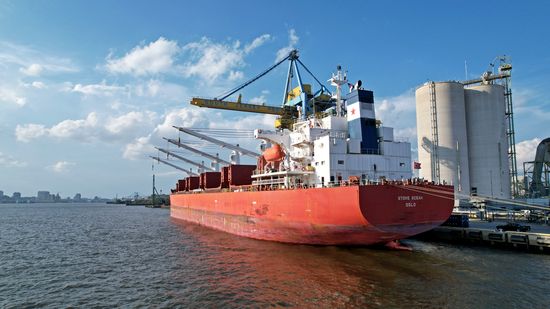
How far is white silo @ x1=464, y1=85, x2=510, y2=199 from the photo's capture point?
128 feet

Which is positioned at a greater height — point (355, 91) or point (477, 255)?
point (355, 91)

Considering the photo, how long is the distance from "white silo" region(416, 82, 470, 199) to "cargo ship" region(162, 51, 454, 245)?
17044 mm

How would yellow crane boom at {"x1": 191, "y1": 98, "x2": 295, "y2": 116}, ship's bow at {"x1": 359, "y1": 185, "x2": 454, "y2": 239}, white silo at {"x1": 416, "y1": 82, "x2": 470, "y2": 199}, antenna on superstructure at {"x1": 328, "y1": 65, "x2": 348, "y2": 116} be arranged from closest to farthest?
ship's bow at {"x1": 359, "y1": 185, "x2": 454, "y2": 239}
antenna on superstructure at {"x1": 328, "y1": 65, "x2": 348, "y2": 116}
yellow crane boom at {"x1": 191, "y1": 98, "x2": 295, "y2": 116}
white silo at {"x1": 416, "y1": 82, "x2": 470, "y2": 199}

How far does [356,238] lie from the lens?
17.5 m

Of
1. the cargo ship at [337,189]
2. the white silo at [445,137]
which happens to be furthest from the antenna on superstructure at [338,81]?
the white silo at [445,137]

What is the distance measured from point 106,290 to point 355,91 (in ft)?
55.5

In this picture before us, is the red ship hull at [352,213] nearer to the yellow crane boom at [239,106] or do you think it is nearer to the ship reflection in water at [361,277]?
the ship reflection in water at [361,277]

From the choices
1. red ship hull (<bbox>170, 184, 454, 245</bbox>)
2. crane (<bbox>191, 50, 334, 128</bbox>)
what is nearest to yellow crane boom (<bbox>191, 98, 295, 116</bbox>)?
crane (<bbox>191, 50, 334, 128</bbox>)

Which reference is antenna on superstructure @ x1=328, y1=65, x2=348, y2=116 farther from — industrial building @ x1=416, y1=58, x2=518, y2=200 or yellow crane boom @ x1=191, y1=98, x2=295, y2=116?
industrial building @ x1=416, y1=58, x2=518, y2=200

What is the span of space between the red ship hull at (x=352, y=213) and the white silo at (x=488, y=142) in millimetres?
25431

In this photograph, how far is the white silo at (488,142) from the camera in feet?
128

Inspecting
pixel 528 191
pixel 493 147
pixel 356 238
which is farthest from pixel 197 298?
pixel 528 191

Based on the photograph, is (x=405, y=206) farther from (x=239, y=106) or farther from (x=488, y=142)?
(x=488, y=142)

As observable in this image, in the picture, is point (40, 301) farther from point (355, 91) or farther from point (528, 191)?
point (528, 191)
